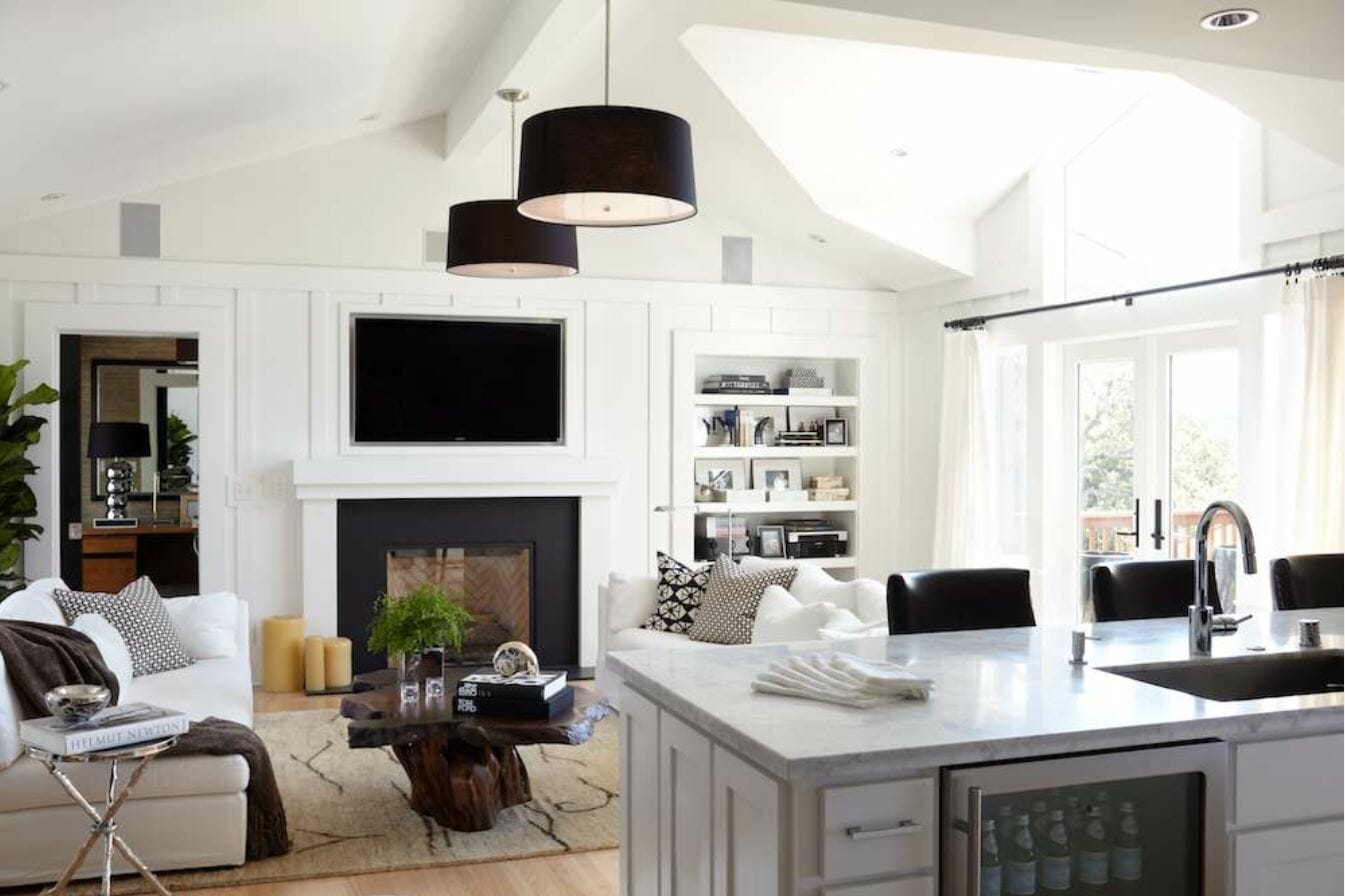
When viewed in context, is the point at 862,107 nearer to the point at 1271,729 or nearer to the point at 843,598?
the point at 843,598

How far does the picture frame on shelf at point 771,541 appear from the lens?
28.0 ft

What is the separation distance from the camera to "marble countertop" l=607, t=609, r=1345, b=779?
2.21m

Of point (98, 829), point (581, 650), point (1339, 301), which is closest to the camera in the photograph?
point (98, 829)

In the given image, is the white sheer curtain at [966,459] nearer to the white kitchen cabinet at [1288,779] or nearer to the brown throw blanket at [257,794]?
the brown throw blanket at [257,794]

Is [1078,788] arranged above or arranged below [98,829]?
above

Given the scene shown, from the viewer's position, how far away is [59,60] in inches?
172

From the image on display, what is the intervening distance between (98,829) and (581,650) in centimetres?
437

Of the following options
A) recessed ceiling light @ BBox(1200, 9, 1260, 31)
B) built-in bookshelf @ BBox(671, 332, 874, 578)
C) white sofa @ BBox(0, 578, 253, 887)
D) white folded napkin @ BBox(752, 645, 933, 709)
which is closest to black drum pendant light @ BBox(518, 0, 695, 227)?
white folded napkin @ BBox(752, 645, 933, 709)

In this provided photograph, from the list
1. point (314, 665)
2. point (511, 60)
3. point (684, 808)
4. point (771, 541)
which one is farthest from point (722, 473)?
point (684, 808)

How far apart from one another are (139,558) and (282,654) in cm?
303

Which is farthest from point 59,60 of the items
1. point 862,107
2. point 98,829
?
point 862,107

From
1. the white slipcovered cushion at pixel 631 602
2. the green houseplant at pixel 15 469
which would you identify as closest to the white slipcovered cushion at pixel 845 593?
the white slipcovered cushion at pixel 631 602

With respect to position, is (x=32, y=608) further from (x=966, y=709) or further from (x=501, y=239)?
(x=966, y=709)

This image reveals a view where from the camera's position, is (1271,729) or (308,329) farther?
(308,329)
